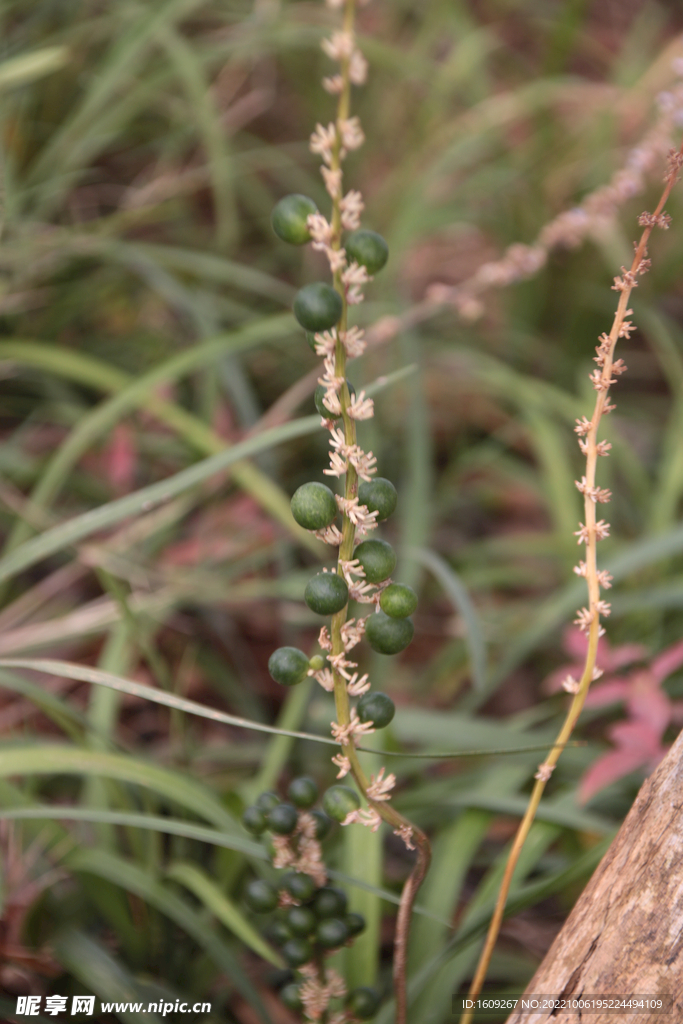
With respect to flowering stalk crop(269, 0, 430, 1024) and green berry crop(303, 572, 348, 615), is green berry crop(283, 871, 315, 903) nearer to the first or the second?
flowering stalk crop(269, 0, 430, 1024)

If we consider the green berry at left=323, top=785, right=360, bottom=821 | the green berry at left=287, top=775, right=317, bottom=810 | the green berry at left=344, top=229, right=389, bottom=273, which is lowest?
the green berry at left=287, top=775, right=317, bottom=810

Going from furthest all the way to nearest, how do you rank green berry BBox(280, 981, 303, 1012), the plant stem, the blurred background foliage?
the blurred background foliage → green berry BBox(280, 981, 303, 1012) → the plant stem

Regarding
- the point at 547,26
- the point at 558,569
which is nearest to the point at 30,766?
the point at 558,569

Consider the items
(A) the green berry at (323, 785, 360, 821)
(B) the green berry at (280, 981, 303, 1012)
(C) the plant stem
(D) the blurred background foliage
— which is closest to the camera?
(C) the plant stem

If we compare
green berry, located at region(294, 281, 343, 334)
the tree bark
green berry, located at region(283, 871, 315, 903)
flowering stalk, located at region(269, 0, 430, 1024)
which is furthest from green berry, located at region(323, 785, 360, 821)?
green berry, located at region(294, 281, 343, 334)

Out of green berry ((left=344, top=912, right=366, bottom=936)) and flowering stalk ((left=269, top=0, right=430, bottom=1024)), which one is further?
green berry ((left=344, top=912, right=366, bottom=936))

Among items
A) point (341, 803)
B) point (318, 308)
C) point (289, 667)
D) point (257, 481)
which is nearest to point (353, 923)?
point (341, 803)

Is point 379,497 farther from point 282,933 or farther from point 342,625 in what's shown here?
point 282,933

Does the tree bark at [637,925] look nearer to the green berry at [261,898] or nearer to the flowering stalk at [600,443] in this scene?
the flowering stalk at [600,443]
